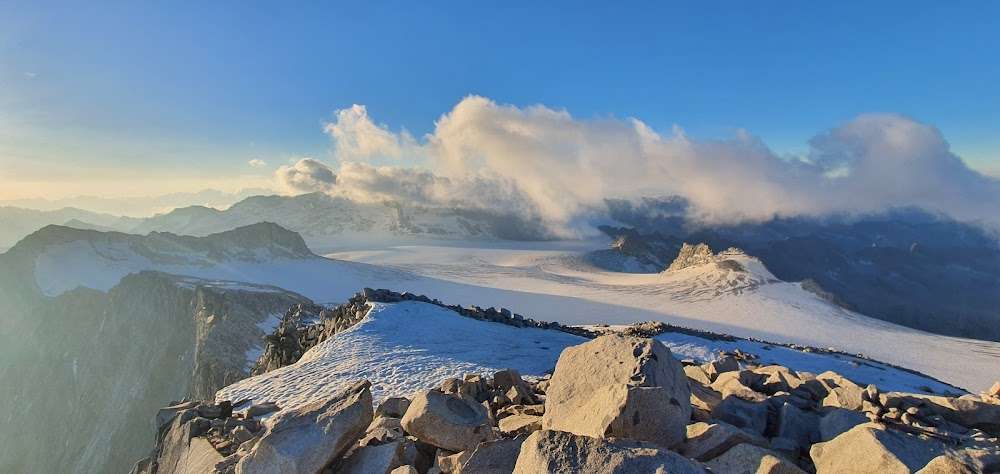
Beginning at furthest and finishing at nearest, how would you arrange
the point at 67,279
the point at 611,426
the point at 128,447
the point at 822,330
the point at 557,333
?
the point at 67,279 → the point at 822,330 → the point at 128,447 → the point at 557,333 → the point at 611,426

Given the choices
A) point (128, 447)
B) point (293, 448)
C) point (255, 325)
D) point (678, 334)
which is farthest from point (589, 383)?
point (128, 447)


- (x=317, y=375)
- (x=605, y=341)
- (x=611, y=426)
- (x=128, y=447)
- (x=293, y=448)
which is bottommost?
(x=128, y=447)

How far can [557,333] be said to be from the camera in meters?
26.3

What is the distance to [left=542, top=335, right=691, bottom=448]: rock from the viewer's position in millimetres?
5828

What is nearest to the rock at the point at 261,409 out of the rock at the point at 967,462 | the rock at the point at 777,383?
the rock at the point at 777,383

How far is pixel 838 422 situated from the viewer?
691 cm

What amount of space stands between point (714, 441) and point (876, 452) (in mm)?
1552

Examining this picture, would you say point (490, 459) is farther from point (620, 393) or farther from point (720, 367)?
point (720, 367)

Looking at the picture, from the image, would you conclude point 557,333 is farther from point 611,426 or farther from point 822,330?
point 822,330

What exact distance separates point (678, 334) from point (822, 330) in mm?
48768

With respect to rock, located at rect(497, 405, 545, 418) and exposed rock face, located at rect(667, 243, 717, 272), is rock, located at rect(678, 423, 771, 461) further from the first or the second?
exposed rock face, located at rect(667, 243, 717, 272)

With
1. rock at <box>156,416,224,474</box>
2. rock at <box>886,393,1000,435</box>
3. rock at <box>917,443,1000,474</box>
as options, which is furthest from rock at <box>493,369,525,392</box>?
rock at <box>917,443,1000,474</box>

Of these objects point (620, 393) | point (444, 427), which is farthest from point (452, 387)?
point (620, 393)

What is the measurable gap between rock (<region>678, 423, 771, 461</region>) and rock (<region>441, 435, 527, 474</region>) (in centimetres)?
197
